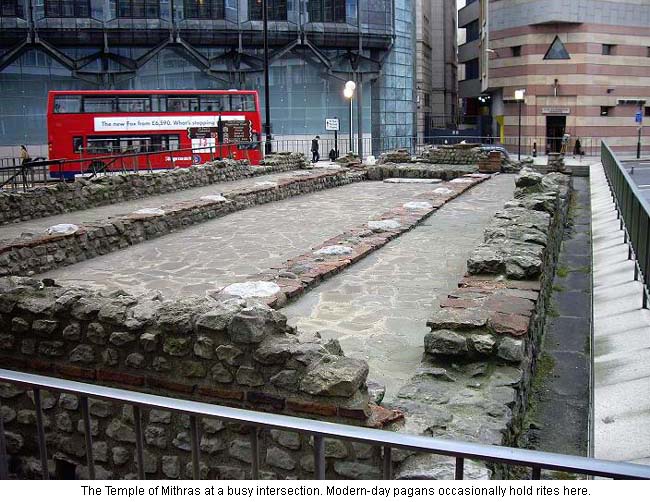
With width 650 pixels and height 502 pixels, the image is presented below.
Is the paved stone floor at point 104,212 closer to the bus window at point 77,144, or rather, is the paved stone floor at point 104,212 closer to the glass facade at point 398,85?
the bus window at point 77,144

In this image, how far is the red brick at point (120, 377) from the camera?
4.79 metres

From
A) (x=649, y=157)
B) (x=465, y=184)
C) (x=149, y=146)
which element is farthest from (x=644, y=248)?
(x=649, y=157)

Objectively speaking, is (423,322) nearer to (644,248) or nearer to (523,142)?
(644,248)

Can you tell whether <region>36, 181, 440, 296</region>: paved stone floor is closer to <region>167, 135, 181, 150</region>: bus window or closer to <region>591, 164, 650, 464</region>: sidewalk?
<region>591, 164, 650, 464</region>: sidewalk

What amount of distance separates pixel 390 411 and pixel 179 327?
1.49 metres

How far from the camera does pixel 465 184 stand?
723 inches

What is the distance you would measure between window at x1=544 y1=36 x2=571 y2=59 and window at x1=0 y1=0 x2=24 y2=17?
28.5 meters

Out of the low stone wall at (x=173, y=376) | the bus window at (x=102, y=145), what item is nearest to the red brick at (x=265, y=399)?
the low stone wall at (x=173, y=376)

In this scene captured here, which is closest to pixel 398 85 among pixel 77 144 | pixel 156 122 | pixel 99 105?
pixel 156 122

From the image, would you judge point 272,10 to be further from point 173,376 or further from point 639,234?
point 173,376

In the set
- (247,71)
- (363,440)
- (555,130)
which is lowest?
(363,440)

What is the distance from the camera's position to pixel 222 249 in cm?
1038

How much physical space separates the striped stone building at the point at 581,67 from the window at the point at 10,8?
26.4 m

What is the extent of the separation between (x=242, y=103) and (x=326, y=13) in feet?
41.5
